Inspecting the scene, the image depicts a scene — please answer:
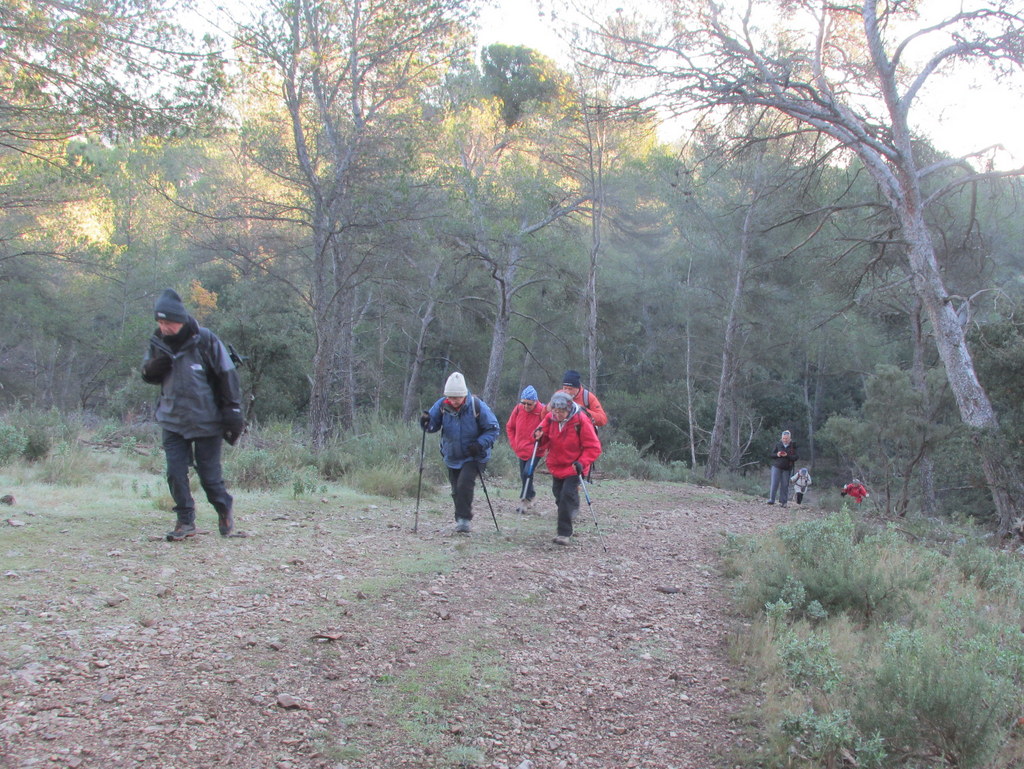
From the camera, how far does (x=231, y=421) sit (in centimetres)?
630

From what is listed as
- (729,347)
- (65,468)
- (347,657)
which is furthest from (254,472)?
(729,347)

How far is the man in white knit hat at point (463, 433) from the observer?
8.26m

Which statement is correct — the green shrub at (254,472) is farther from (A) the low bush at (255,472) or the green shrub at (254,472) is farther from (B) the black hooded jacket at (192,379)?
(B) the black hooded jacket at (192,379)

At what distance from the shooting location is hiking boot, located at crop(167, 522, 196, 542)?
6.34m

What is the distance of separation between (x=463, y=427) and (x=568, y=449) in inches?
46.0

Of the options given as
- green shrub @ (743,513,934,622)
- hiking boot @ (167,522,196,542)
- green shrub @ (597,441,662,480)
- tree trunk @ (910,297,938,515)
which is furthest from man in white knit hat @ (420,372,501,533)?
tree trunk @ (910,297,938,515)

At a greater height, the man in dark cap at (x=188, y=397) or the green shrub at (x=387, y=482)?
the man in dark cap at (x=188, y=397)

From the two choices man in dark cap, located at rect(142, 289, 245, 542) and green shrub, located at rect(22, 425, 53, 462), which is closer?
man in dark cap, located at rect(142, 289, 245, 542)

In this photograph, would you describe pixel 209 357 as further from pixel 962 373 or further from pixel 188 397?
pixel 962 373

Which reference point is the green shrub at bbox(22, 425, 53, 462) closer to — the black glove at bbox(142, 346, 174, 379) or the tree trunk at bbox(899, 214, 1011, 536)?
A: the black glove at bbox(142, 346, 174, 379)

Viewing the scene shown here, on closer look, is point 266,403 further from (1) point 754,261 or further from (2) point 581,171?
(1) point 754,261

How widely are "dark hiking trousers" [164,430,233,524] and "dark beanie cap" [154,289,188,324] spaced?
905 mm

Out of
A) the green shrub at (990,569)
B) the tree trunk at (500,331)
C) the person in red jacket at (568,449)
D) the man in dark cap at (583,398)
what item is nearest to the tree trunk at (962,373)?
the green shrub at (990,569)

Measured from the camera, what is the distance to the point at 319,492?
10.2 meters
